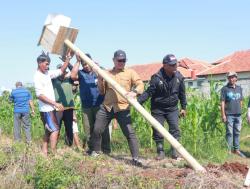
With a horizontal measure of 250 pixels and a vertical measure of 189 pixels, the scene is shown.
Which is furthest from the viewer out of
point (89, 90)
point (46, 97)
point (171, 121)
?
point (89, 90)

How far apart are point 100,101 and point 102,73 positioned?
48.5 inches

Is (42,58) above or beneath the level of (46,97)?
above

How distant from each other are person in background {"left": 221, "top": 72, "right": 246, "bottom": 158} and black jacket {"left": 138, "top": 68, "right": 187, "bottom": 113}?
212 cm

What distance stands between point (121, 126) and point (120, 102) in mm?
390

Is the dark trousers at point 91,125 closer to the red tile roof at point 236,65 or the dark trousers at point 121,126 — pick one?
the dark trousers at point 121,126

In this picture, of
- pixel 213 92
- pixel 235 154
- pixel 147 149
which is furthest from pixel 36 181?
pixel 213 92

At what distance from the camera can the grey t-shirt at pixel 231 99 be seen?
361 inches

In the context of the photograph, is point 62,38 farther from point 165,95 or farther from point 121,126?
point 165,95

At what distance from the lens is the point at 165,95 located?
721 centimetres

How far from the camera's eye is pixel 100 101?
772 centimetres

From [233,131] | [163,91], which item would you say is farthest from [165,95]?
[233,131]

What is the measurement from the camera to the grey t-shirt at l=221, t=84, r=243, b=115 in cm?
916

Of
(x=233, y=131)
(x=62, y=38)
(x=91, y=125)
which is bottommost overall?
(x=233, y=131)

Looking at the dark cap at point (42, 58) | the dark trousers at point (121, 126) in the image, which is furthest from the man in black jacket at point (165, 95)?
the dark cap at point (42, 58)
